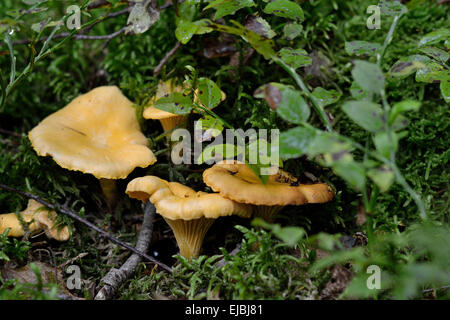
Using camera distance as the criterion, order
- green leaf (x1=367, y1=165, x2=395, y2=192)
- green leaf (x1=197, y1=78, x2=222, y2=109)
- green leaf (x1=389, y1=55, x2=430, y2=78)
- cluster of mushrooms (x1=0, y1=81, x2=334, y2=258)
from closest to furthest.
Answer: green leaf (x1=367, y1=165, x2=395, y2=192) → green leaf (x1=389, y1=55, x2=430, y2=78) → cluster of mushrooms (x1=0, y1=81, x2=334, y2=258) → green leaf (x1=197, y1=78, x2=222, y2=109)

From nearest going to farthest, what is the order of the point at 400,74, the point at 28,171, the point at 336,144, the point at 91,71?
the point at 336,144, the point at 400,74, the point at 28,171, the point at 91,71

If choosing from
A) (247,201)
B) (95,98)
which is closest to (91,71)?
(95,98)

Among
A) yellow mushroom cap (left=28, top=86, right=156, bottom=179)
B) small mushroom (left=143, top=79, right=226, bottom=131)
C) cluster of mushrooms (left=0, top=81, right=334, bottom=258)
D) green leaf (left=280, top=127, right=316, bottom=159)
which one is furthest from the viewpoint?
small mushroom (left=143, top=79, right=226, bottom=131)

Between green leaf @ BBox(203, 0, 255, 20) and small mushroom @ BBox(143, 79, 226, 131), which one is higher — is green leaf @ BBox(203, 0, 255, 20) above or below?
above

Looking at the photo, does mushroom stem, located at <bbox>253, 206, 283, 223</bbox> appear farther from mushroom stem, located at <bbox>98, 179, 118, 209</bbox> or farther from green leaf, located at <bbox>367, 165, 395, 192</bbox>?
mushroom stem, located at <bbox>98, 179, 118, 209</bbox>

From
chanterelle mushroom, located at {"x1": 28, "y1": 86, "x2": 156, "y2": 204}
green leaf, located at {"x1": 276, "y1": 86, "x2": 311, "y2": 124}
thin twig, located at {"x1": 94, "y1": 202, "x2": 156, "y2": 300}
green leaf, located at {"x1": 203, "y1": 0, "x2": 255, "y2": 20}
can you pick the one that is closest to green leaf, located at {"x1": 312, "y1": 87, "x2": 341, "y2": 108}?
green leaf, located at {"x1": 276, "y1": 86, "x2": 311, "y2": 124}

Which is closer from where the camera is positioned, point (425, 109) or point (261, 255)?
point (261, 255)

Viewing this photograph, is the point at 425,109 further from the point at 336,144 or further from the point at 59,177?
the point at 59,177
